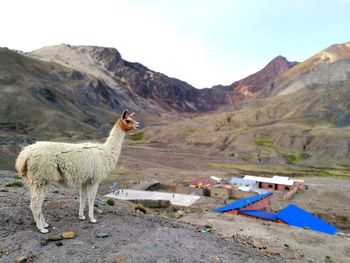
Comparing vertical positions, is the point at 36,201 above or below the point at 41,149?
below

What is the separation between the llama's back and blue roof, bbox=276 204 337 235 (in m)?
23.7

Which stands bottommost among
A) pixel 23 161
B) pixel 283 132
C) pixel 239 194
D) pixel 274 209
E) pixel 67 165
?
pixel 274 209

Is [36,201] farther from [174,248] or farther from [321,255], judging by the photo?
[321,255]

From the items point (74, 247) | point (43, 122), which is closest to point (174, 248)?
point (74, 247)

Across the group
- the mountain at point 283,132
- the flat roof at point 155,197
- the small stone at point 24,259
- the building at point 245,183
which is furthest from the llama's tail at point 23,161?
the mountain at point 283,132

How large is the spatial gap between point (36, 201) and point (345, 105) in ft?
540

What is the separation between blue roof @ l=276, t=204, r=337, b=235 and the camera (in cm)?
2956

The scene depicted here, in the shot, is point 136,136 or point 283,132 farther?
point 136,136

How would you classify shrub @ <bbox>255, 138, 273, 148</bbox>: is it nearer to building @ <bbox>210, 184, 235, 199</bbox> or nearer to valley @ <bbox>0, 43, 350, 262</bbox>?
valley @ <bbox>0, 43, 350, 262</bbox>

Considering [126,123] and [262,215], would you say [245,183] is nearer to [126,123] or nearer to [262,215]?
[262,215]

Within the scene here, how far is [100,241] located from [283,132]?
13343 cm

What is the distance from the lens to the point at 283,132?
442ft

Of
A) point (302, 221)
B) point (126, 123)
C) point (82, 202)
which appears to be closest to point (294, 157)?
point (302, 221)

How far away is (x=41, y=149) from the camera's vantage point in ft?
31.3
